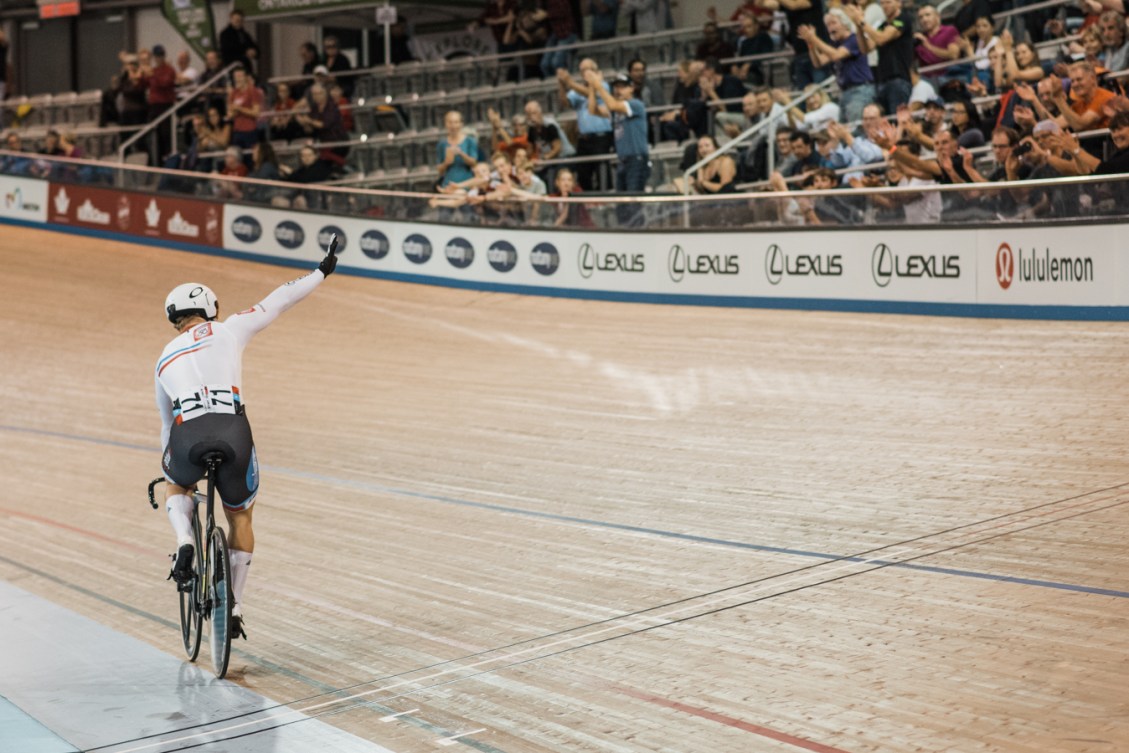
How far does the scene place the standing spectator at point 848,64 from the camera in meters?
12.2

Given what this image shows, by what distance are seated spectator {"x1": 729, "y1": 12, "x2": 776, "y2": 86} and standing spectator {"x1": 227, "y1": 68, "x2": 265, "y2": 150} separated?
23.6ft

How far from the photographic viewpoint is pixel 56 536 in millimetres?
6953

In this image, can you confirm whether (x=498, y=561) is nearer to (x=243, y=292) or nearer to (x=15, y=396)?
(x=15, y=396)

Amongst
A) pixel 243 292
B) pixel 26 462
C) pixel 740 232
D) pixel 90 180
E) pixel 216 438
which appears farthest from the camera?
pixel 90 180

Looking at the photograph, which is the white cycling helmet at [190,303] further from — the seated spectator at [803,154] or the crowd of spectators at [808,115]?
the seated spectator at [803,154]

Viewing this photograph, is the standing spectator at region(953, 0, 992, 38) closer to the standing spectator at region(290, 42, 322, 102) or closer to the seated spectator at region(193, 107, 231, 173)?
the standing spectator at region(290, 42, 322, 102)

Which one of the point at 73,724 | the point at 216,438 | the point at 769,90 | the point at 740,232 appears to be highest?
the point at 769,90

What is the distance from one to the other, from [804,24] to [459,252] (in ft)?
14.0

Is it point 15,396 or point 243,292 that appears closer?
point 15,396

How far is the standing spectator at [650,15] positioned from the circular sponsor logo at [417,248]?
4.71 m

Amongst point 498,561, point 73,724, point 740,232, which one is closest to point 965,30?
point 740,232

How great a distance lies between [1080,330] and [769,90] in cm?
491

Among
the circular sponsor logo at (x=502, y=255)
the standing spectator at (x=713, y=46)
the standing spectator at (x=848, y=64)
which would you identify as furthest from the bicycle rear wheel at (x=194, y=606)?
the standing spectator at (x=713, y=46)

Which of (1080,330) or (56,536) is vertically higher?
(1080,330)
